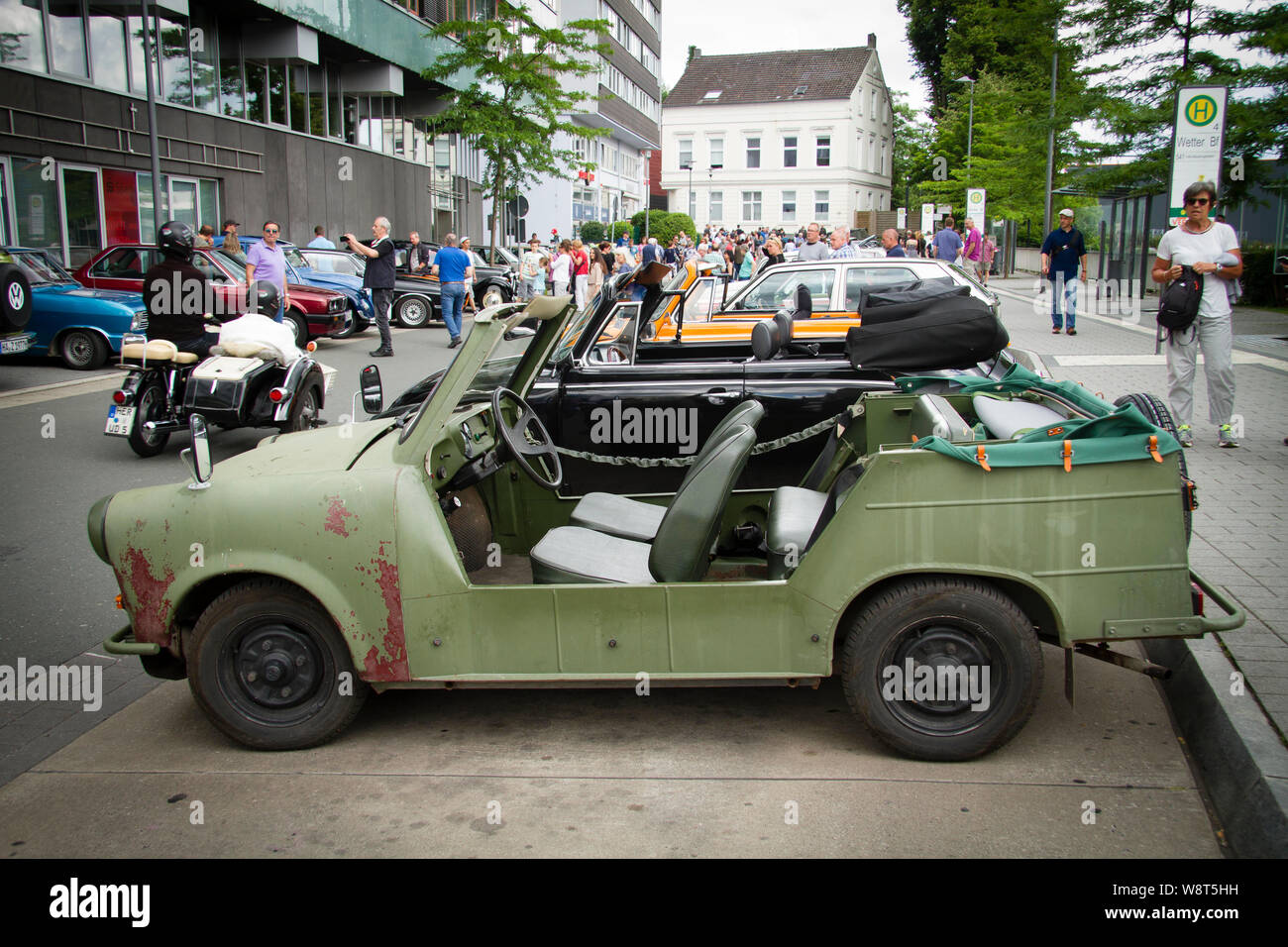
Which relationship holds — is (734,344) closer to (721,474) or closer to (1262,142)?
(721,474)

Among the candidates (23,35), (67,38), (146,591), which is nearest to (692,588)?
(146,591)

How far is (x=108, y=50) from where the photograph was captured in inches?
827

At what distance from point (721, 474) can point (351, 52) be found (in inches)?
1206

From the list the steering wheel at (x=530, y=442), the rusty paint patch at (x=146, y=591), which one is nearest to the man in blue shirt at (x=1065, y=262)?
the steering wheel at (x=530, y=442)

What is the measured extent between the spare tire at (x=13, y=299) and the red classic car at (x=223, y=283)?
2.11 metres

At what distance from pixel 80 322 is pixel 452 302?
626 cm

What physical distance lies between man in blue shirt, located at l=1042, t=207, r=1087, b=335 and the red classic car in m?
12.0

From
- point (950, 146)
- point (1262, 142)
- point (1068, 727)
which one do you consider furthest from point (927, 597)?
point (950, 146)

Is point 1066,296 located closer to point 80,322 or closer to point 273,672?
point 80,322

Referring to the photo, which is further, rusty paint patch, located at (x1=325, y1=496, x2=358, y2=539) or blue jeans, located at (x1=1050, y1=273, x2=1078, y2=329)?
blue jeans, located at (x1=1050, y1=273, x2=1078, y2=329)

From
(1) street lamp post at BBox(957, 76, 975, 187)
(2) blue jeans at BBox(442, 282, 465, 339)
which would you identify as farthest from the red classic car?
(1) street lamp post at BBox(957, 76, 975, 187)

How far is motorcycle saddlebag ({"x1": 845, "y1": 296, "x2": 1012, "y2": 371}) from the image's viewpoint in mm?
4938

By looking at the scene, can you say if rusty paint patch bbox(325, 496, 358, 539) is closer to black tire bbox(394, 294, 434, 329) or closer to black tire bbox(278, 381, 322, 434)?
black tire bbox(278, 381, 322, 434)
